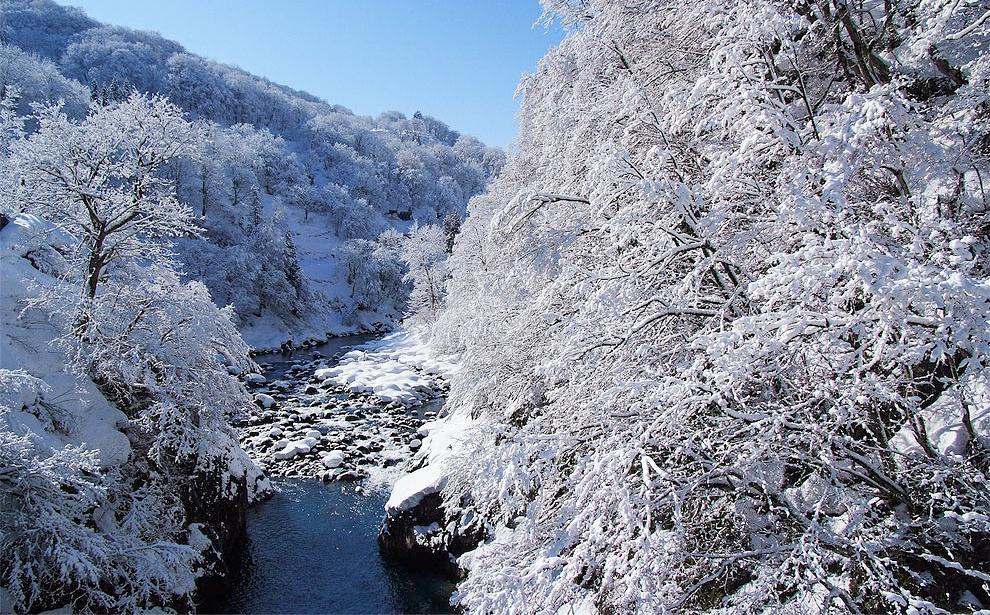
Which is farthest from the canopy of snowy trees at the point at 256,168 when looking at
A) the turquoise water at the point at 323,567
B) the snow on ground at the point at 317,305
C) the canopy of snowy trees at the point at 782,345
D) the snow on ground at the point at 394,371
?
the canopy of snowy trees at the point at 782,345

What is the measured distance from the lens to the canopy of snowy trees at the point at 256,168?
48969 millimetres

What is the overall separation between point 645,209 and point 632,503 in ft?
9.62

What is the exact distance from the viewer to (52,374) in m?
10.7

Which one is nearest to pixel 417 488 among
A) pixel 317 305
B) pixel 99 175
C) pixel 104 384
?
pixel 104 384

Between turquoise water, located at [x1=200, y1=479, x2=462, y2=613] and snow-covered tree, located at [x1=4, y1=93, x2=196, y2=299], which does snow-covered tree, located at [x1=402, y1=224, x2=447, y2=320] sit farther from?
snow-covered tree, located at [x1=4, y1=93, x2=196, y2=299]

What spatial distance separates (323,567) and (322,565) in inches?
3.8

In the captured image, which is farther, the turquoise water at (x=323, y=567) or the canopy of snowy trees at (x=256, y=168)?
the canopy of snowy trees at (x=256, y=168)

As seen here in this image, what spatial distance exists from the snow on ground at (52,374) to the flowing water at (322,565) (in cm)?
459

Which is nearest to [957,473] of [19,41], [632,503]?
[632,503]

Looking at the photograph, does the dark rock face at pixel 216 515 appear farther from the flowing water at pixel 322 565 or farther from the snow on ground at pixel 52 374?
the snow on ground at pixel 52 374

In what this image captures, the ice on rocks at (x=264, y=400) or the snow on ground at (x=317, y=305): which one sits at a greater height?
Answer: the snow on ground at (x=317, y=305)

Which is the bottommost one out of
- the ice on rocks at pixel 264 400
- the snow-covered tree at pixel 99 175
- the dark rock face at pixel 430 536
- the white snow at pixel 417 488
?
the dark rock face at pixel 430 536

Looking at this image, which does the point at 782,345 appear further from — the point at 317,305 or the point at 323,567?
the point at 317,305

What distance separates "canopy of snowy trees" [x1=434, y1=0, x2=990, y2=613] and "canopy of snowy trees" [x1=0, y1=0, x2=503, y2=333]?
44.4 metres
